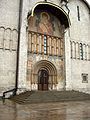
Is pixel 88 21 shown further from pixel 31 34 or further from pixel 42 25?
pixel 31 34

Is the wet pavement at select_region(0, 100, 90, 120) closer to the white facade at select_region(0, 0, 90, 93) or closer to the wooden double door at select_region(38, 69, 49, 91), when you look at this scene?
the white facade at select_region(0, 0, 90, 93)

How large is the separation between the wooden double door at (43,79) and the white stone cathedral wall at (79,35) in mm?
3234

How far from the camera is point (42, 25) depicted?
67.5 feet

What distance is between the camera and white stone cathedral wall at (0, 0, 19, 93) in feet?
56.1

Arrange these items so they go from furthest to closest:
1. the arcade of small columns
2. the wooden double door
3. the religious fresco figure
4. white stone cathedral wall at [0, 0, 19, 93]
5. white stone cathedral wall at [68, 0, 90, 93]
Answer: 1. white stone cathedral wall at [68, 0, 90, 93]
2. the religious fresco figure
3. the wooden double door
4. the arcade of small columns
5. white stone cathedral wall at [0, 0, 19, 93]

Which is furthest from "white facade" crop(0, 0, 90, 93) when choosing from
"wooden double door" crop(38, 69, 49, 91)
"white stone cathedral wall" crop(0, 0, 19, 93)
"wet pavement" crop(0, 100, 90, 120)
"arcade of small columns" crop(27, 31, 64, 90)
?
"wet pavement" crop(0, 100, 90, 120)

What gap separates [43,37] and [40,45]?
3.79 feet

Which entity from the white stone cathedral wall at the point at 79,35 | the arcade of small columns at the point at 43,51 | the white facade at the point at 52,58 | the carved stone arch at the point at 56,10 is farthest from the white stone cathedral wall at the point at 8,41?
the white stone cathedral wall at the point at 79,35

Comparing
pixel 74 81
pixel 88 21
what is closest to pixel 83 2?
pixel 88 21

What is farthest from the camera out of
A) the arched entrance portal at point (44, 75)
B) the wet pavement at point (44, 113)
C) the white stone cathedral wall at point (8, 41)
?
the arched entrance portal at point (44, 75)

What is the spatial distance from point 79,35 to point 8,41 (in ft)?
35.4

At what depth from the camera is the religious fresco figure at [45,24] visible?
20397 mm

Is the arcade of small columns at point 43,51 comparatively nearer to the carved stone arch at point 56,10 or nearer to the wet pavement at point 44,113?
the carved stone arch at point 56,10

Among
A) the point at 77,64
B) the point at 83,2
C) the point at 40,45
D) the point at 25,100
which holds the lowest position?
the point at 25,100
